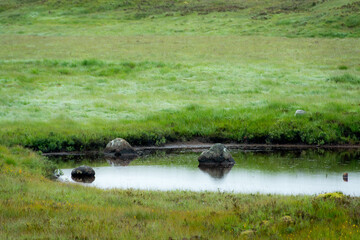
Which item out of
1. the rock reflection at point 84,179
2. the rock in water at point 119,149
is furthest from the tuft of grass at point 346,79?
the rock reflection at point 84,179

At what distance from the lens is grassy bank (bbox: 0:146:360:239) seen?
10.3 meters

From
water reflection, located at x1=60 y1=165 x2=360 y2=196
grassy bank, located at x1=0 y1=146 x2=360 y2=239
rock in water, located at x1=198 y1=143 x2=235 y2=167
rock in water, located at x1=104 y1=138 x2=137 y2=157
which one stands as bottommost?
grassy bank, located at x1=0 y1=146 x2=360 y2=239

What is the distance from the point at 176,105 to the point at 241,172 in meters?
12.8

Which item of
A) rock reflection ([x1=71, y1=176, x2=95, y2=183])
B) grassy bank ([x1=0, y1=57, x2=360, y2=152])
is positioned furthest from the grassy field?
rock reflection ([x1=71, y1=176, x2=95, y2=183])

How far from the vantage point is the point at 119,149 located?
26.4 metres

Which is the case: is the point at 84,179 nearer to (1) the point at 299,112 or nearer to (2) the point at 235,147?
(2) the point at 235,147

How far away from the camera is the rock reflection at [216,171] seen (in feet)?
74.2

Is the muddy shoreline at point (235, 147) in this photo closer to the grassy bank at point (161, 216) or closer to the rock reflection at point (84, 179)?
the rock reflection at point (84, 179)

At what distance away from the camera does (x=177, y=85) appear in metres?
42.5

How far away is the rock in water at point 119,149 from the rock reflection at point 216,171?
15.6 ft

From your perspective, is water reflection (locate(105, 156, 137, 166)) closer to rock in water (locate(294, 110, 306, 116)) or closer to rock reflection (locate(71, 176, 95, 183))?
rock reflection (locate(71, 176, 95, 183))

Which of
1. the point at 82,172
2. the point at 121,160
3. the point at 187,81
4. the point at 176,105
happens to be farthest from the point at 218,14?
the point at 82,172

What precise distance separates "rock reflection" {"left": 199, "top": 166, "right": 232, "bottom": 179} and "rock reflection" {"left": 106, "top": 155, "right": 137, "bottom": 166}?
13.6 feet

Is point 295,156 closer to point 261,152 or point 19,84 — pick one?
point 261,152
